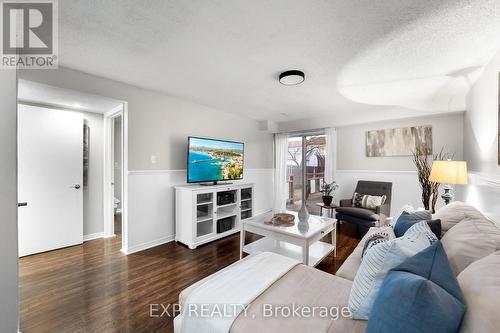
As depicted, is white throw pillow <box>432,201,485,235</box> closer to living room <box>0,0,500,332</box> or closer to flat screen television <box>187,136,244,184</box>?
living room <box>0,0,500,332</box>

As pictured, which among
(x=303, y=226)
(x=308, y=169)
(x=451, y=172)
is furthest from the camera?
(x=308, y=169)

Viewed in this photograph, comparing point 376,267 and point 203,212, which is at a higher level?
point 376,267

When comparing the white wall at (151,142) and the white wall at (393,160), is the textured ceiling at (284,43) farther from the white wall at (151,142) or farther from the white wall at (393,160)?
the white wall at (393,160)

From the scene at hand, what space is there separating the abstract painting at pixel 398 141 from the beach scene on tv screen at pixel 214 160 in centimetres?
255

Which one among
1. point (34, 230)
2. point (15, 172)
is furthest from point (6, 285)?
point (34, 230)

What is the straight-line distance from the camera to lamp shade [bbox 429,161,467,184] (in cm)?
216

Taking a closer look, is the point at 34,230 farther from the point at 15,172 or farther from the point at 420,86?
the point at 420,86

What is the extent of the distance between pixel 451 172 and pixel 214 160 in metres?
3.02

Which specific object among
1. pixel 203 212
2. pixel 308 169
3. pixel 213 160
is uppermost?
pixel 213 160

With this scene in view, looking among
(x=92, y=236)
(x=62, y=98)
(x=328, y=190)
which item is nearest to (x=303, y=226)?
(x=328, y=190)

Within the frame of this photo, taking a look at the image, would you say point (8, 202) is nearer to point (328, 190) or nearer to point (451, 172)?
point (451, 172)

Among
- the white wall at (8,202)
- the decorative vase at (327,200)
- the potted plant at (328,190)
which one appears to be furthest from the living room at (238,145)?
the decorative vase at (327,200)

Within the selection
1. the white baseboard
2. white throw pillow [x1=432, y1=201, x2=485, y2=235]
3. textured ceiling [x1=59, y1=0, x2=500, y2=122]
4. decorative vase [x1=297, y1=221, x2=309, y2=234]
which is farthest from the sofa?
the white baseboard

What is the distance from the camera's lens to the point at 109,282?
6.75 ft
